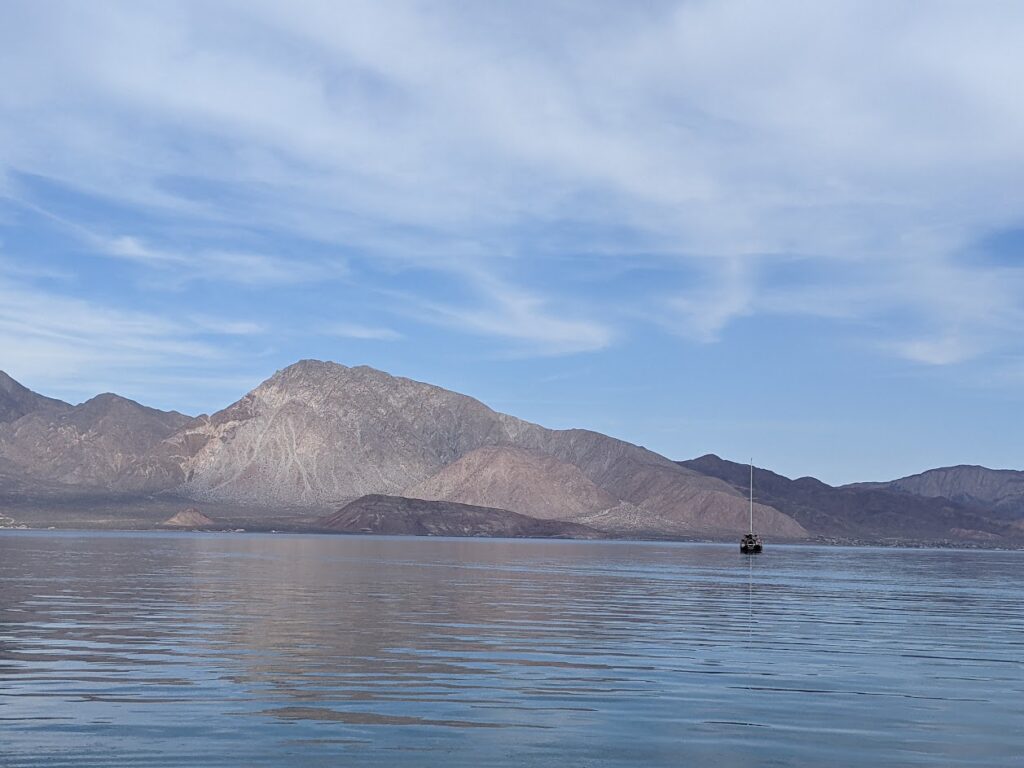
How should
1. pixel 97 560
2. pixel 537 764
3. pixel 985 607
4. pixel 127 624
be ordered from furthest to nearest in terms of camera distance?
pixel 97 560, pixel 985 607, pixel 127 624, pixel 537 764

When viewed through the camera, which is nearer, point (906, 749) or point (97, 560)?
point (906, 749)

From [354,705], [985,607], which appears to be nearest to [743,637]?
[354,705]

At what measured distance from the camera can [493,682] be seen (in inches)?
1215

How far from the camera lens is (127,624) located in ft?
148

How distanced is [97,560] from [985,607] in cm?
7788

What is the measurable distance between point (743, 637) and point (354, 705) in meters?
21.9

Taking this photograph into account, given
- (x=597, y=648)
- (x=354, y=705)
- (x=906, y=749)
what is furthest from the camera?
(x=597, y=648)

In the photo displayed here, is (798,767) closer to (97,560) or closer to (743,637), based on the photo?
(743,637)

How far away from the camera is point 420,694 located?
93.2 ft

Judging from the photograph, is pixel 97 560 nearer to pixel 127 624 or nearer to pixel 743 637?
pixel 127 624

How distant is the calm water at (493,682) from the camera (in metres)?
22.4

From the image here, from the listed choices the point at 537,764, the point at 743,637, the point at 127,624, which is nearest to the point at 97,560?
the point at 127,624

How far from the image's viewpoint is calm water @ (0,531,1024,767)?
73.4 ft

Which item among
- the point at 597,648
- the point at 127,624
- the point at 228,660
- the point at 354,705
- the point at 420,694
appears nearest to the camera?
the point at 354,705
